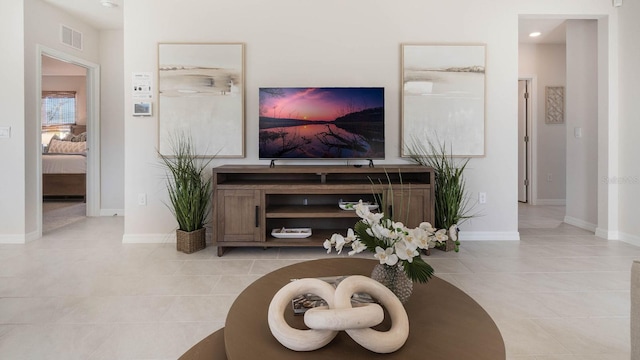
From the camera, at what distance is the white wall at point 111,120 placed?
4805 mm

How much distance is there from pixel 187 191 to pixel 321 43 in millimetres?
1908

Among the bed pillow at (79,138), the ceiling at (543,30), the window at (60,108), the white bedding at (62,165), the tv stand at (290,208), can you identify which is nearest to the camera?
the tv stand at (290,208)

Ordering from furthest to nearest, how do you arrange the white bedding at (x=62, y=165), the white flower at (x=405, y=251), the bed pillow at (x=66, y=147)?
the bed pillow at (x=66, y=147)
the white bedding at (x=62, y=165)
the white flower at (x=405, y=251)

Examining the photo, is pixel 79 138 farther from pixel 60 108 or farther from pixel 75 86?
pixel 75 86

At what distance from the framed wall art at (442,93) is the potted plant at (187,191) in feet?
6.61

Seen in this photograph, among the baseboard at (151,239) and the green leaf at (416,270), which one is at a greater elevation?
the green leaf at (416,270)

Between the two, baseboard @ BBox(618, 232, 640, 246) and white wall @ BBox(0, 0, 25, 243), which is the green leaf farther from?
white wall @ BBox(0, 0, 25, 243)

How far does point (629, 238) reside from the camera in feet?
11.3

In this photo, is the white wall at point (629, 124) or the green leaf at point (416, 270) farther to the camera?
the white wall at point (629, 124)

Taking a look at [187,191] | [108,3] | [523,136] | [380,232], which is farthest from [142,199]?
[523,136]

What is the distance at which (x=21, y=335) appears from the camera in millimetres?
1719

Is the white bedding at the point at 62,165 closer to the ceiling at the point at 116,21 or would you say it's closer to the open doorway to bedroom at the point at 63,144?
the open doorway to bedroom at the point at 63,144

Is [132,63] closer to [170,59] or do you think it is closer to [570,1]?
[170,59]

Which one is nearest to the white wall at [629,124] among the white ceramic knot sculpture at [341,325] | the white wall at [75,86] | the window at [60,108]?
the white ceramic knot sculpture at [341,325]
